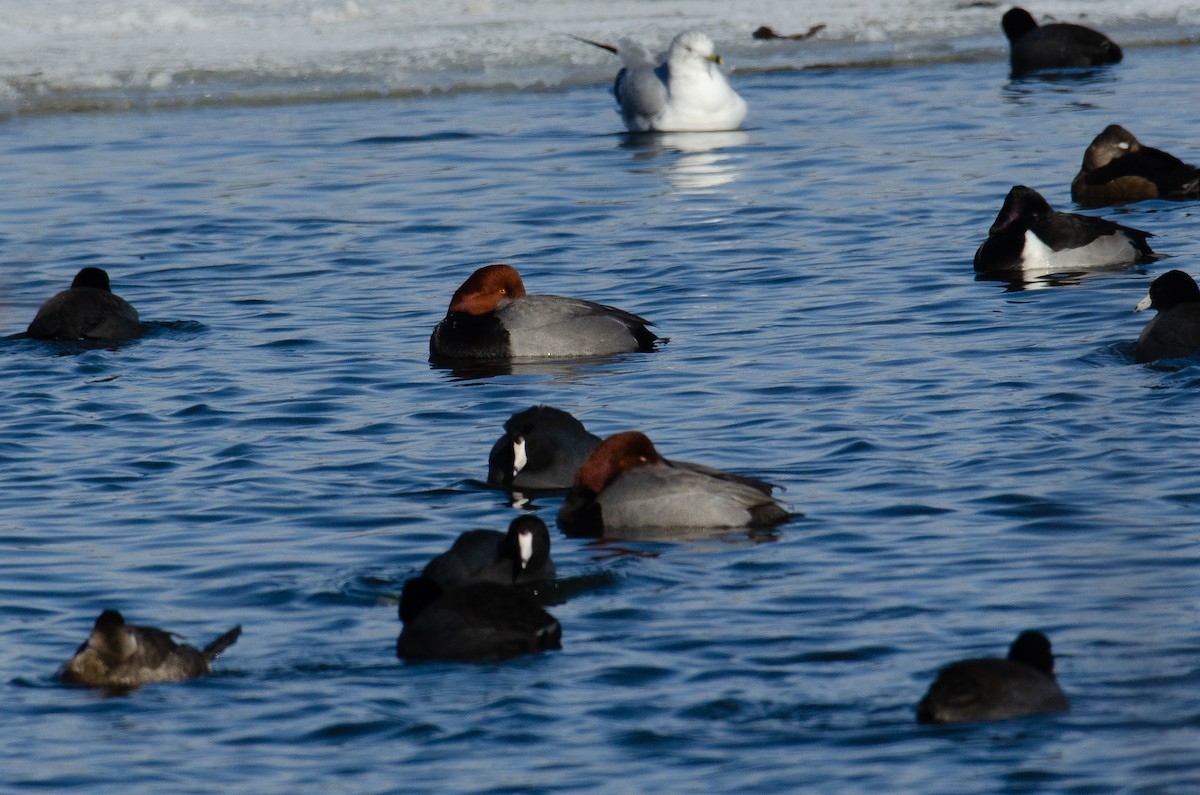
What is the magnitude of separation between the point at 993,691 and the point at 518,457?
355cm

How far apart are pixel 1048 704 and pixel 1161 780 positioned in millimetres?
527

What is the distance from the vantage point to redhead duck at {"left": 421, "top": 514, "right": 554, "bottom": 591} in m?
7.70

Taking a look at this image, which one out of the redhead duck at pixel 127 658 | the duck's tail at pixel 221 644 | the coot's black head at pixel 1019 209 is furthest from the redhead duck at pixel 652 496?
the coot's black head at pixel 1019 209

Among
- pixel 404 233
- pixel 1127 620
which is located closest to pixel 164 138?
pixel 404 233

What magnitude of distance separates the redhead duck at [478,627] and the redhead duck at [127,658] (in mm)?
776

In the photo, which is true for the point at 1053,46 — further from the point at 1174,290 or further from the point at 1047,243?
the point at 1174,290

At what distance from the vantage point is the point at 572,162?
1991 centimetres

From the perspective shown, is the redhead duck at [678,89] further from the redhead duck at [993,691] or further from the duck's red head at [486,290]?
the redhead duck at [993,691]

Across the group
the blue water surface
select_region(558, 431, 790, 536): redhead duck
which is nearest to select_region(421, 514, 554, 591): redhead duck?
the blue water surface

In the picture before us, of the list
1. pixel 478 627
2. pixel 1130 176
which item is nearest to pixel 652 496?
pixel 478 627

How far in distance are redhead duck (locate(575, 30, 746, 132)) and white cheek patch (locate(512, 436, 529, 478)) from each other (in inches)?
470

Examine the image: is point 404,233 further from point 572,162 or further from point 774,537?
point 774,537

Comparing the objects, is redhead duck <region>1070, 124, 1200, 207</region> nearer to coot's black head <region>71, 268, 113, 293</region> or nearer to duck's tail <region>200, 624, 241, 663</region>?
coot's black head <region>71, 268, 113, 293</region>

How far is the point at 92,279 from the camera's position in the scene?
13273mm
